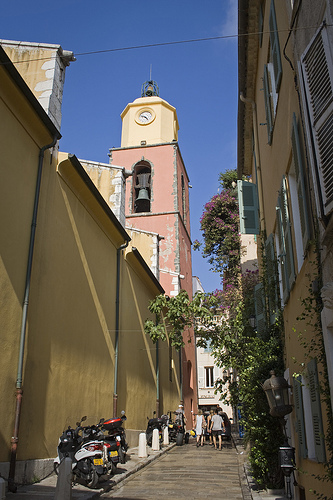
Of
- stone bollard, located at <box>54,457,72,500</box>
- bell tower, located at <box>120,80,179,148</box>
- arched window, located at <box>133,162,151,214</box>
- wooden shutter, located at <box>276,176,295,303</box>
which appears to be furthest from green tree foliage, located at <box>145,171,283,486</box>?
bell tower, located at <box>120,80,179,148</box>

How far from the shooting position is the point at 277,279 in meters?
8.05

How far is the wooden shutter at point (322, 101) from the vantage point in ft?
13.1

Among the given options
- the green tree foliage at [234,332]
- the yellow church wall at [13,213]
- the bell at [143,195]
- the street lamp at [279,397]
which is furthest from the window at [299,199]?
the bell at [143,195]

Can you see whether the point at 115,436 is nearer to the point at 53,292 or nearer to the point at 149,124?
the point at 53,292

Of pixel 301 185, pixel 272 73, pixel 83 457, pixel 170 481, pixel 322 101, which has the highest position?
pixel 272 73

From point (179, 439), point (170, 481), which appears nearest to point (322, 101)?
point (170, 481)

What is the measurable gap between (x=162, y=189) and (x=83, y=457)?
69.7ft

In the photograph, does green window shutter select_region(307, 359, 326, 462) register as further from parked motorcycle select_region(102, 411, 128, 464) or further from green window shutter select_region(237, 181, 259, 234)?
green window shutter select_region(237, 181, 259, 234)

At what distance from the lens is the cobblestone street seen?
24.3 feet

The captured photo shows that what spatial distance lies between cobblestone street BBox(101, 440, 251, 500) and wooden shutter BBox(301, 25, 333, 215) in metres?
5.34

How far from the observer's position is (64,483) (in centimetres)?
545

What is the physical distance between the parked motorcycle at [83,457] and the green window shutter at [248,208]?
627 cm

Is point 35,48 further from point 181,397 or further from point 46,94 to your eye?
point 181,397

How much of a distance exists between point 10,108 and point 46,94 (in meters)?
2.20
